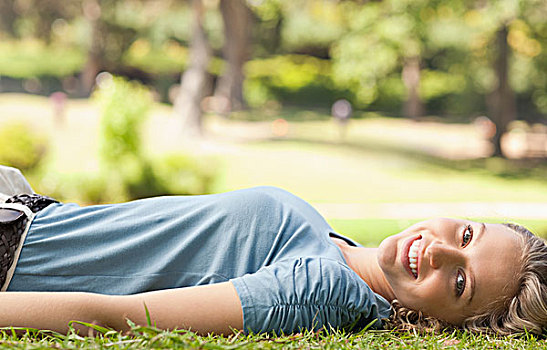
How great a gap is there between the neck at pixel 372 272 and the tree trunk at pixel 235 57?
9538 mm

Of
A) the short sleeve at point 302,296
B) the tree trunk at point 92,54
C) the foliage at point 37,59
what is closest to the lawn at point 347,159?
the tree trunk at point 92,54

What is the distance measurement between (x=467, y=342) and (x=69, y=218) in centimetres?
104

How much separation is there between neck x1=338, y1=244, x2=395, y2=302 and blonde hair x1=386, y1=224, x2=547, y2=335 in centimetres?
5

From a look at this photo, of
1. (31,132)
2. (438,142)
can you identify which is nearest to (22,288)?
(31,132)

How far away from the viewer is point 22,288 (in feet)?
4.71

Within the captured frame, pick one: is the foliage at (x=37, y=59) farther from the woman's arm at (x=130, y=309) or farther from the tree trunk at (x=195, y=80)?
the woman's arm at (x=130, y=309)

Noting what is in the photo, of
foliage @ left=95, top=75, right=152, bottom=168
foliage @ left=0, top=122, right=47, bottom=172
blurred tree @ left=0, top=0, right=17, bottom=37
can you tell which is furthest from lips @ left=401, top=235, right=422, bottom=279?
blurred tree @ left=0, top=0, right=17, bottom=37

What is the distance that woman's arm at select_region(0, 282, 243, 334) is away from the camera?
49.4 inches

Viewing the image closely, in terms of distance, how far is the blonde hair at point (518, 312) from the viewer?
160 centimetres

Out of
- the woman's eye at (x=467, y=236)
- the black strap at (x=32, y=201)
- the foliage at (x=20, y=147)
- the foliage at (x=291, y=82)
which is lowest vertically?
the foliage at (x=20, y=147)

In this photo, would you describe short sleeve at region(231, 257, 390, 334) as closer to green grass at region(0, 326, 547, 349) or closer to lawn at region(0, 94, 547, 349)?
green grass at region(0, 326, 547, 349)

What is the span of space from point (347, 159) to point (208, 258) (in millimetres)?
9100

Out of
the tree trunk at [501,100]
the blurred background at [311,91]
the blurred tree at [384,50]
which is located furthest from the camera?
the tree trunk at [501,100]

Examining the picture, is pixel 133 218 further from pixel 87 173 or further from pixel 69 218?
pixel 87 173
